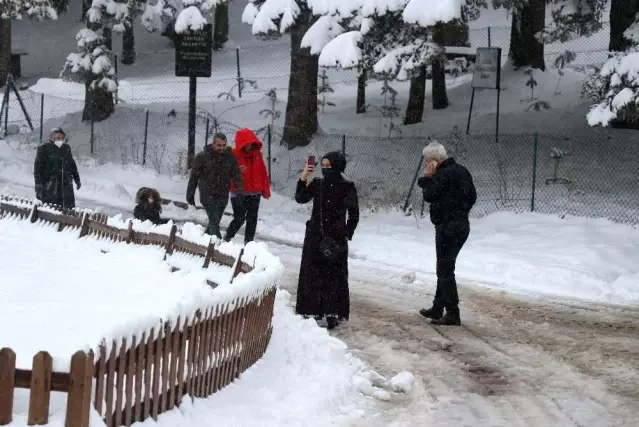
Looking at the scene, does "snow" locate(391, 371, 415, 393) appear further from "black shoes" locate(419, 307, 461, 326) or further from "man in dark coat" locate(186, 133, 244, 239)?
"man in dark coat" locate(186, 133, 244, 239)

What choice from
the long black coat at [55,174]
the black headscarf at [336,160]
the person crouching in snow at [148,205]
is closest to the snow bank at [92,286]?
the person crouching in snow at [148,205]

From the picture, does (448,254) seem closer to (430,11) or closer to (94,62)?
(430,11)

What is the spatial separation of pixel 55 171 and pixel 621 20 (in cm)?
1087

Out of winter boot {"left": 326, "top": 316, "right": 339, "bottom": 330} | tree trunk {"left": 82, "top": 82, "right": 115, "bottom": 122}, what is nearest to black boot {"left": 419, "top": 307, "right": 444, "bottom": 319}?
winter boot {"left": 326, "top": 316, "right": 339, "bottom": 330}

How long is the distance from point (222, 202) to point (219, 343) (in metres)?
6.53

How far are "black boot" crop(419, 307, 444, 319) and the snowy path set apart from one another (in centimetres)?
11

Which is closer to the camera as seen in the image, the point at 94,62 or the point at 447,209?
the point at 447,209

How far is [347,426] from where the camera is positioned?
23.9ft

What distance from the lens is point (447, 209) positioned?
1076 cm

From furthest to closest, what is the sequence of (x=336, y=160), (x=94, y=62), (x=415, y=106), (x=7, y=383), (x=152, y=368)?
(x=94, y=62), (x=415, y=106), (x=336, y=160), (x=152, y=368), (x=7, y=383)

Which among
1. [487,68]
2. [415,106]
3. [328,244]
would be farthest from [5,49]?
[328,244]

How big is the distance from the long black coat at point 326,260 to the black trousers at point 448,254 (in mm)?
947

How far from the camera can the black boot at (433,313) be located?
1094 centimetres

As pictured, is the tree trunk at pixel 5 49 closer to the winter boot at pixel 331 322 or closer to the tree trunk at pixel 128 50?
the tree trunk at pixel 128 50
